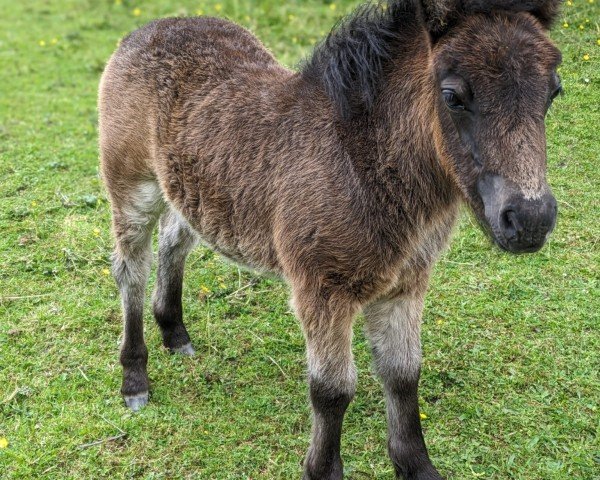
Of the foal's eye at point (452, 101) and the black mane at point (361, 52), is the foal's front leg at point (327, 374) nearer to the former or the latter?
the black mane at point (361, 52)

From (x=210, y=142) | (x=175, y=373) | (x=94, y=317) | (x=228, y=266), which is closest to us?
(x=210, y=142)

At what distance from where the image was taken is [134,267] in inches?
181

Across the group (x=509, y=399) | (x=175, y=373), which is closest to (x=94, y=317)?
(x=175, y=373)

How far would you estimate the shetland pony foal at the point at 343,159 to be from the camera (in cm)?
279

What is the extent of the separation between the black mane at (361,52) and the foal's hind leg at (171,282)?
1.76m

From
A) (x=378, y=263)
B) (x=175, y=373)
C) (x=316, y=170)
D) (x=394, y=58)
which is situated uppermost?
(x=394, y=58)

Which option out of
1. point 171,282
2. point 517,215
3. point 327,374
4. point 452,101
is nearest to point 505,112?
point 452,101

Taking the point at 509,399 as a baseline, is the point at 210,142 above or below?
above

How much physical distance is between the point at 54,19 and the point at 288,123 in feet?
30.6

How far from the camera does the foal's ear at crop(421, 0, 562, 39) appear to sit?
9.50 ft

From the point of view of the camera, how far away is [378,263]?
3338 millimetres

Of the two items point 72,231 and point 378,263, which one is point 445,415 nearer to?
point 378,263

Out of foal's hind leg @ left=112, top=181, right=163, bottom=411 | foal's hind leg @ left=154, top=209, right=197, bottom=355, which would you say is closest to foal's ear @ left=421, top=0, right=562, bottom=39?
foal's hind leg @ left=112, top=181, right=163, bottom=411

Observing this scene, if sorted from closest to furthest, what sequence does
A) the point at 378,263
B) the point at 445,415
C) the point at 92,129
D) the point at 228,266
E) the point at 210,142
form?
the point at 378,263 < the point at 210,142 < the point at 445,415 < the point at 228,266 < the point at 92,129
